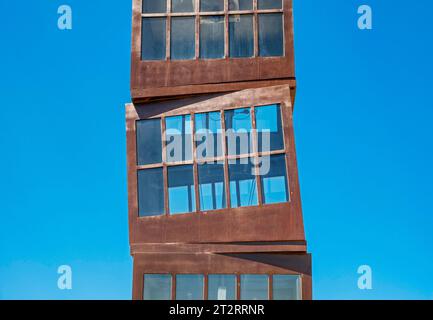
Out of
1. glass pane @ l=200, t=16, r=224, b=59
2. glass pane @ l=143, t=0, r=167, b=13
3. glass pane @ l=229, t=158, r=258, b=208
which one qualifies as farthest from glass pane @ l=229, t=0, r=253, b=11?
glass pane @ l=229, t=158, r=258, b=208

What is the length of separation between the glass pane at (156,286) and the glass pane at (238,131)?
14.5 feet

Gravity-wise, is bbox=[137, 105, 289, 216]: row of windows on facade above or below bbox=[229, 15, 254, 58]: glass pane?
below

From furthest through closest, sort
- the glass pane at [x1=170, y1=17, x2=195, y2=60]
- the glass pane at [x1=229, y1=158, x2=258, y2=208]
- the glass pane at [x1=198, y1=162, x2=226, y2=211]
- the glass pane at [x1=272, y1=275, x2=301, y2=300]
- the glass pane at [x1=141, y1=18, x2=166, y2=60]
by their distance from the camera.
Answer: the glass pane at [x1=141, y1=18, x2=166, y2=60], the glass pane at [x1=170, y1=17, x2=195, y2=60], the glass pane at [x1=198, y1=162, x2=226, y2=211], the glass pane at [x1=229, y1=158, x2=258, y2=208], the glass pane at [x1=272, y1=275, x2=301, y2=300]

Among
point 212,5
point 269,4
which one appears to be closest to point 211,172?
point 212,5

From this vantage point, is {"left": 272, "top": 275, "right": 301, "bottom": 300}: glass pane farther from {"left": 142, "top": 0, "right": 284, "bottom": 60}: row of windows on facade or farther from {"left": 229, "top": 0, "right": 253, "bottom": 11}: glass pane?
{"left": 229, "top": 0, "right": 253, "bottom": 11}: glass pane

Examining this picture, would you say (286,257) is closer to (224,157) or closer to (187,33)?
(224,157)

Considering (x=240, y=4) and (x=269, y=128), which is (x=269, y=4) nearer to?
(x=240, y=4)

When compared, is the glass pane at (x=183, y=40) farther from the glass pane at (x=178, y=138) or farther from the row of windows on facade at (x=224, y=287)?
the row of windows on facade at (x=224, y=287)

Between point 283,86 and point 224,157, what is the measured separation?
2.91 meters

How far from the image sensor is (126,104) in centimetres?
2281

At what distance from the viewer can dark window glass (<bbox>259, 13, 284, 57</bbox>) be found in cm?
2250

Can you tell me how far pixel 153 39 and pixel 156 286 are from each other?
7948 mm

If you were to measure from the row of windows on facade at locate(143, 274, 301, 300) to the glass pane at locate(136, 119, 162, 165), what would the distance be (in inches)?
145

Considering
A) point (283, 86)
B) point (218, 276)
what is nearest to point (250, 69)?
point (283, 86)
